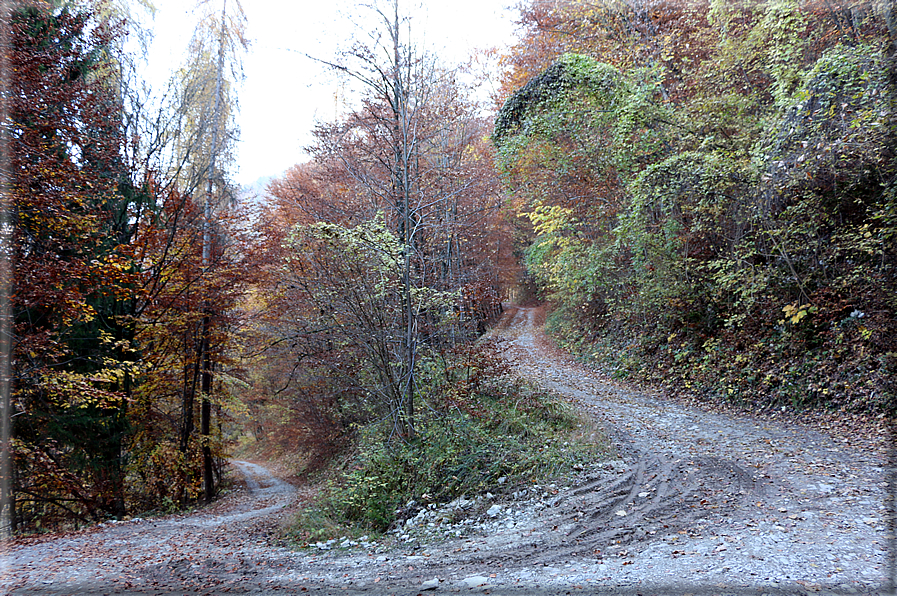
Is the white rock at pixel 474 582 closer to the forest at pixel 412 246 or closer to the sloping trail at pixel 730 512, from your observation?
the sloping trail at pixel 730 512

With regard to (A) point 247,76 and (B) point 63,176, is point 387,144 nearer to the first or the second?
(B) point 63,176

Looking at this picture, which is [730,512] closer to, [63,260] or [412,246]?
[412,246]

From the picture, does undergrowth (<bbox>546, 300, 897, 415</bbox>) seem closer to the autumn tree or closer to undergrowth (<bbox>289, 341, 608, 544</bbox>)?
undergrowth (<bbox>289, 341, 608, 544</bbox>)

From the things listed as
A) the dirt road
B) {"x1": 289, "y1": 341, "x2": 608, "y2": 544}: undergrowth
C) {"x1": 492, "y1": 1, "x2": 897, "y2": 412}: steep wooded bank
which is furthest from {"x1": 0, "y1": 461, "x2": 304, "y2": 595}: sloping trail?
{"x1": 492, "y1": 1, "x2": 897, "y2": 412}: steep wooded bank

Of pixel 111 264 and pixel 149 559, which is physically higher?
pixel 111 264

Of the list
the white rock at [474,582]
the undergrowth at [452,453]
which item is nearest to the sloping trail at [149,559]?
the undergrowth at [452,453]

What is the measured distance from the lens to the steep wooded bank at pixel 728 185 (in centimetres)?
705

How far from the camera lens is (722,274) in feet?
30.8

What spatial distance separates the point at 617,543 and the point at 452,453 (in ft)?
9.75

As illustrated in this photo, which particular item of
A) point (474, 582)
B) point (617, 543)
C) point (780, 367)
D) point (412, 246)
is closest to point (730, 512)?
point (617, 543)

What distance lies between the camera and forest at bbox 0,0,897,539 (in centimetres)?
663

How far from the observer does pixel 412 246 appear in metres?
7.64

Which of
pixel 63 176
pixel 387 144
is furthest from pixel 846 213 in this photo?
pixel 63 176

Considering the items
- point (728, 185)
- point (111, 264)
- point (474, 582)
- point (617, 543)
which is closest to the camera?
point (474, 582)
